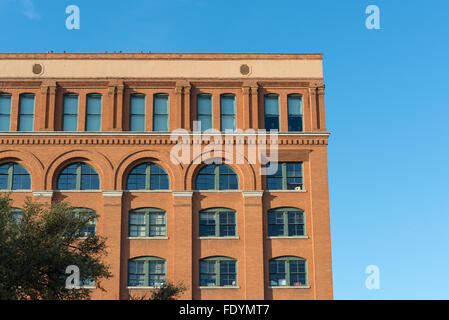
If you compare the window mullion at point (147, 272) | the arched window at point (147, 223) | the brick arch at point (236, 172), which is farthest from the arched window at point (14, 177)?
the brick arch at point (236, 172)

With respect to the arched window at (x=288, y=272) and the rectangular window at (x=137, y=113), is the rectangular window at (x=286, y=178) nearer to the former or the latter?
the arched window at (x=288, y=272)

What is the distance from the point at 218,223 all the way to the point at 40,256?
15.7 metres

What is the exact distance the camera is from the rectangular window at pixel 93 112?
153ft

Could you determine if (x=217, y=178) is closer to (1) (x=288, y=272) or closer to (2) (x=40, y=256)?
(1) (x=288, y=272)

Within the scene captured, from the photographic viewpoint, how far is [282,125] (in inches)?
1847

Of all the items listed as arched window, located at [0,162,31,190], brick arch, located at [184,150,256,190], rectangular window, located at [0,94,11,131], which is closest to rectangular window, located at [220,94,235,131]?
brick arch, located at [184,150,256,190]

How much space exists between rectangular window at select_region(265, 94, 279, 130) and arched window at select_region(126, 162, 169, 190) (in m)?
7.40

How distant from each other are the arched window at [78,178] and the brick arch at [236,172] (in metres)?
5.70

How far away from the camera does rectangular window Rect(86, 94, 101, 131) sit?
4656cm

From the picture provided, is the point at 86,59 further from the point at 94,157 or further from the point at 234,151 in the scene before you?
the point at 234,151

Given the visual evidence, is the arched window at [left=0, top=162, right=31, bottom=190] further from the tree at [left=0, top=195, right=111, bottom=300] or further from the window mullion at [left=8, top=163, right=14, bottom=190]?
the tree at [left=0, top=195, right=111, bottom=300]

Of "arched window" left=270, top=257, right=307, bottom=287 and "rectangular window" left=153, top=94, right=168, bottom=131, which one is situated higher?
"rectangular window" left=153, top=94, right=168, bottom=131

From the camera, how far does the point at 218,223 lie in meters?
45.0
